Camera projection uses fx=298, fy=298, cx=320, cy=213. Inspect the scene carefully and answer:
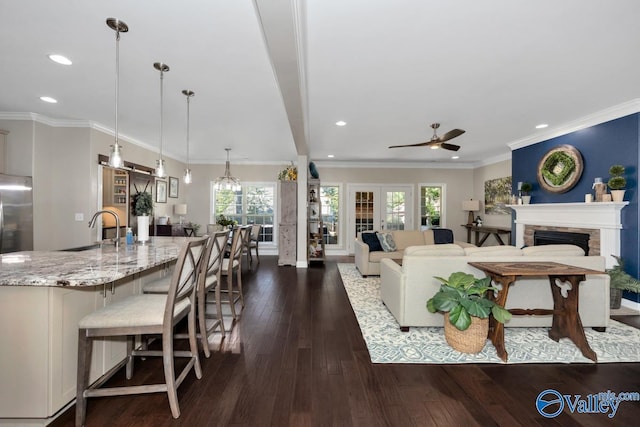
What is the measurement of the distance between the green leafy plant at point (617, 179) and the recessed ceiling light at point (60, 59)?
6.31 meters

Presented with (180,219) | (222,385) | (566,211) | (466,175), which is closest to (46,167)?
(180,219)

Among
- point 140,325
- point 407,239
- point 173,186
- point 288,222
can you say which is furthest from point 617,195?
point 173,186

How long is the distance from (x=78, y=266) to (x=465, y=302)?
9.19 feet

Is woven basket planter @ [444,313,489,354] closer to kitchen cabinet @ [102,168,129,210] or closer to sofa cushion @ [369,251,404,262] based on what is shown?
sofa cushion @ [369,251,404,262]

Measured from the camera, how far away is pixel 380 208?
27.2 feet

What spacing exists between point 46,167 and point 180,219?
326cm

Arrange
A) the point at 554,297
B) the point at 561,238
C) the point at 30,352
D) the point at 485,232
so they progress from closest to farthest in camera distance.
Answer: the point at 30,352 → the point at 554,297 → the point at 561,238 → the point at 485,232

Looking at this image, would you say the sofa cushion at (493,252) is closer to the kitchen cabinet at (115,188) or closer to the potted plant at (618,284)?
the potted plant at (618,284)

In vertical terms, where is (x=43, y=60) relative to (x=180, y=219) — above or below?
above

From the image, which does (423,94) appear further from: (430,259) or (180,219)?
Answer: (180,219)

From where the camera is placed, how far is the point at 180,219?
7691 millimetres

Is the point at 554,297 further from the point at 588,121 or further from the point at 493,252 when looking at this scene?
the point at 588,121

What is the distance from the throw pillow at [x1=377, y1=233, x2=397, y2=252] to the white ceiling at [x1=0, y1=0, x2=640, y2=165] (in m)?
2.06

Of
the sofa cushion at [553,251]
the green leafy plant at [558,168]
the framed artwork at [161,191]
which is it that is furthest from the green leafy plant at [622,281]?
the framed artwork at [161,191]
